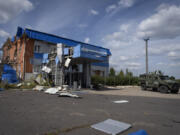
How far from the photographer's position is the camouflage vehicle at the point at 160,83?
1595cm

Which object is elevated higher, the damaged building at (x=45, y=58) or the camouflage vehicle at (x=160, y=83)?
the damaged building at (x=45, y=58)

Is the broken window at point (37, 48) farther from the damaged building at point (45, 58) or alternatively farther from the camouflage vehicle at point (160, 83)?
the camouflage vehicle at point (160, 83)

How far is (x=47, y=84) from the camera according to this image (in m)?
17.9

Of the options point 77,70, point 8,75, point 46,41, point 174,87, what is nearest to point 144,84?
point 174,87

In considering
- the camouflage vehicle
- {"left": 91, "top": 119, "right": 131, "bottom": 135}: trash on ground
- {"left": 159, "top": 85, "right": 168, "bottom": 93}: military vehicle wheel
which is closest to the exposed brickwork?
the camouflage vehicle

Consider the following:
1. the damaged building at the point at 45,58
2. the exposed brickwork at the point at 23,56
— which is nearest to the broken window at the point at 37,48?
the damaged building at the point at 45,58

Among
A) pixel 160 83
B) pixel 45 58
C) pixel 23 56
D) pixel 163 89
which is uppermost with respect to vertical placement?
pixel 23 56

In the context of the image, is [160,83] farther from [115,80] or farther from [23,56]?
[23,56]

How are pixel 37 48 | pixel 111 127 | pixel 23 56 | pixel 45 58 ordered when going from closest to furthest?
pixel 111 127 → pixel 45 58 → pixel 23 56 → pixel 37 48

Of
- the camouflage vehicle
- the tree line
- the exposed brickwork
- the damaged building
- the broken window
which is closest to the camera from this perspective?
the camouflage vehicle

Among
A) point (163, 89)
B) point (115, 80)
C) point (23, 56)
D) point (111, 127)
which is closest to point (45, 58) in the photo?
point (23, 56)

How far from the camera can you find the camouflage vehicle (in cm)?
1595

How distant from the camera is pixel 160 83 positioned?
1672 cm

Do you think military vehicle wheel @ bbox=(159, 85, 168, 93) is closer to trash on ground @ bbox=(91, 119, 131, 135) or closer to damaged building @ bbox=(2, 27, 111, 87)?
damaged building @ bbox=(2, 27, 111, 87)
